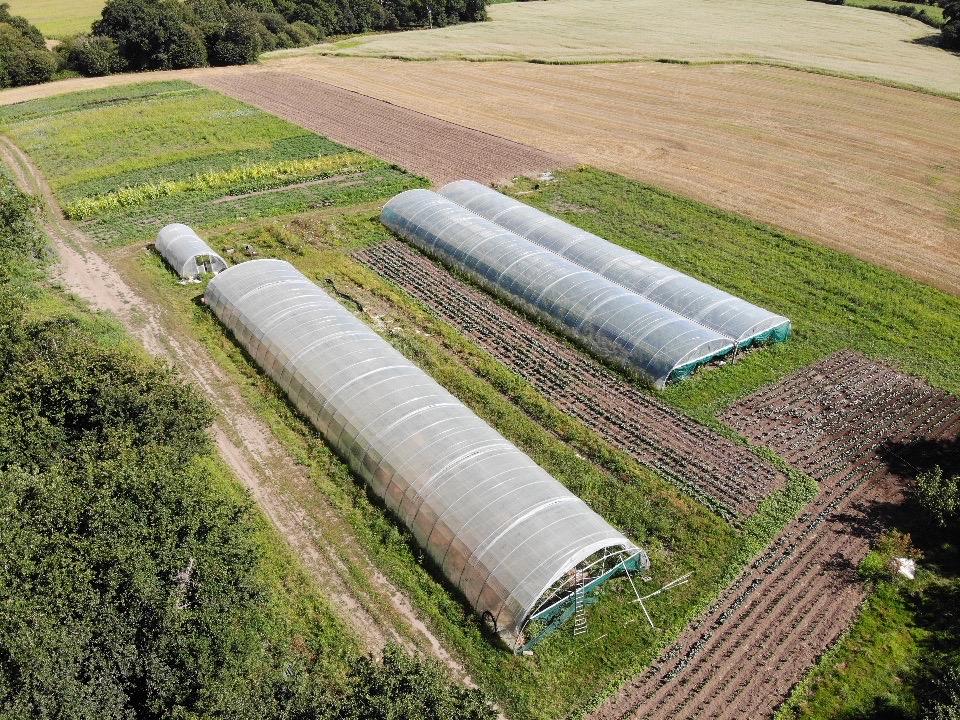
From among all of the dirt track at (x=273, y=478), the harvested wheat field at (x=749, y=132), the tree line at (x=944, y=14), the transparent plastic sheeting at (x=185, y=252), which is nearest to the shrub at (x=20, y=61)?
the harvested wheat field at (x=749, y=132)

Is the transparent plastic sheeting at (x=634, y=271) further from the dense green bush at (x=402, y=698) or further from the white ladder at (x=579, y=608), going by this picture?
the dense green bush at (x=402, y=698)

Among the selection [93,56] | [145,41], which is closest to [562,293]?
[145,41]

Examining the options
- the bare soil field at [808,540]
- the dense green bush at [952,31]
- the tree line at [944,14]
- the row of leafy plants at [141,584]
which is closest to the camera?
the row of leafy plants at [141,584]

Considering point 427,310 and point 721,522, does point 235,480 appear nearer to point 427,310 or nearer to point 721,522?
point 427,310

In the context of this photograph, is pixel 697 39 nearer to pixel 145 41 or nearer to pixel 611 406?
pixel 145 41

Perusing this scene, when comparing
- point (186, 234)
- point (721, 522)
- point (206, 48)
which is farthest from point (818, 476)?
point (206, 48)

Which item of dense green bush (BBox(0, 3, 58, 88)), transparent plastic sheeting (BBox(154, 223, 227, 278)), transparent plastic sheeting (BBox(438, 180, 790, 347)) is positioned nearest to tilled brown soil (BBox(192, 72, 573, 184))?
transparent plastic sheeting (BBox(438, 180, 790, 347))
